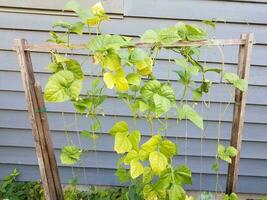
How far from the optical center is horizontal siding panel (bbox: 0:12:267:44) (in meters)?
2.12

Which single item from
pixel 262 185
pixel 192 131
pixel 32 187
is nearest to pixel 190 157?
pixel 192 131

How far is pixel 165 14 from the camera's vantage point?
2100 millimetres

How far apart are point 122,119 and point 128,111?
8cm

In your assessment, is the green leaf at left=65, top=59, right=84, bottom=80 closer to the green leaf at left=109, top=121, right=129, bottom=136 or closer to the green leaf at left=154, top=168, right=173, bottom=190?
the green leaf at left=109, top=121, right=129, bottom=136

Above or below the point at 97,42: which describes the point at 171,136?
below

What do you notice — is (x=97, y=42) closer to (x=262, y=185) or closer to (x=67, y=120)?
(x=67, y=120)

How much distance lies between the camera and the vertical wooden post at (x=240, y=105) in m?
1.54

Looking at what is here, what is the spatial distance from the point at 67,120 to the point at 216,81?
1.10 m

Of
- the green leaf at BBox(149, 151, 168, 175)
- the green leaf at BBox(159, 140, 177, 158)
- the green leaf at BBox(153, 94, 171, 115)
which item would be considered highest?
the green leaf at BBox(153, 94, 171, 115)

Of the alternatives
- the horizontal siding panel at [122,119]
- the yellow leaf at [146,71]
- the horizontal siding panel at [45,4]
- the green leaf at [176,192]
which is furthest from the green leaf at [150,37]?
the horizontal siding panel at [122,119]

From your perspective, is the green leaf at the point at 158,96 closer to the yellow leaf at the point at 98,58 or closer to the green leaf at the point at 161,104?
the green leaf at the point at 161,104

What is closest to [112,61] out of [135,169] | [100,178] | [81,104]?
[81,104]

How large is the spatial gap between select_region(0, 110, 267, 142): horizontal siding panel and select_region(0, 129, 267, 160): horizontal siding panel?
4 cm

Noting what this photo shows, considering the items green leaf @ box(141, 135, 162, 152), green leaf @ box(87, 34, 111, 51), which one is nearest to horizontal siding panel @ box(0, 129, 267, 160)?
green leaf @ box(141, 135, 162, 152)
